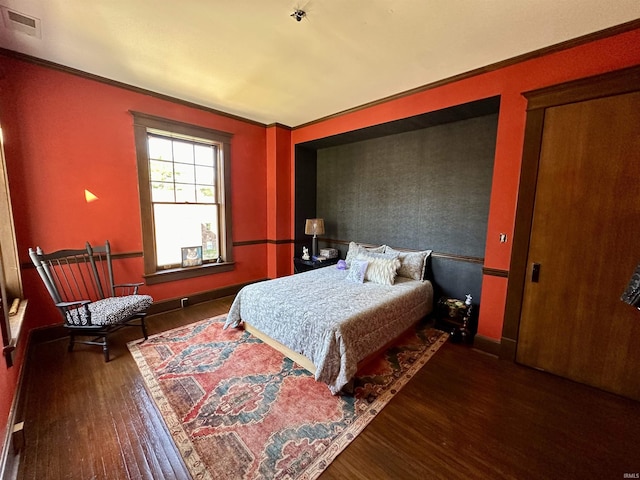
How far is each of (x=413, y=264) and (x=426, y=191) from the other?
1.00m

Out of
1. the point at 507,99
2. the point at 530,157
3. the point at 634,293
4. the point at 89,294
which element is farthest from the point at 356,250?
the point at 89,294

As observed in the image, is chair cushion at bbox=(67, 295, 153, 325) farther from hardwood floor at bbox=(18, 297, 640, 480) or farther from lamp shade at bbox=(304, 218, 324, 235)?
lamp shade at bbox=(304, 218, 324, 235)

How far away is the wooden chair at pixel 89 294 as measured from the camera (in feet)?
7.85

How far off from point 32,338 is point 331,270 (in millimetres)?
3323

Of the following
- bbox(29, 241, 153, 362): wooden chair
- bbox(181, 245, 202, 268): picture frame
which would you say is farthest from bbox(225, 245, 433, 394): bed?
bbox(181, 245, 202, 268): picture frame

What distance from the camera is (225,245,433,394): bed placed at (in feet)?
6.68

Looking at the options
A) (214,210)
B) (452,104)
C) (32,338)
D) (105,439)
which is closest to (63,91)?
(214,210)

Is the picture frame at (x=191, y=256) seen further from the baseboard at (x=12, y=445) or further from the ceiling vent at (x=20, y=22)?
the ceiling vent at (x=20, y=22)

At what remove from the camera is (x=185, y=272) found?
12.1ft

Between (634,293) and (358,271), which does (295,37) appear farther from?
(634,293)

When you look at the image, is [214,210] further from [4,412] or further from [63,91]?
[4,412]

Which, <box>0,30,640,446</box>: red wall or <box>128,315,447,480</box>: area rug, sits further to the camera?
<box>0,30,640,446</box>: red wall

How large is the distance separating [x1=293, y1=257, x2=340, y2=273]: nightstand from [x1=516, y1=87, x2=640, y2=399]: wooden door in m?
2.69

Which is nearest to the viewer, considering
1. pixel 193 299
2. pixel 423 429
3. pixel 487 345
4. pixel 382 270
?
pixel 423 429
